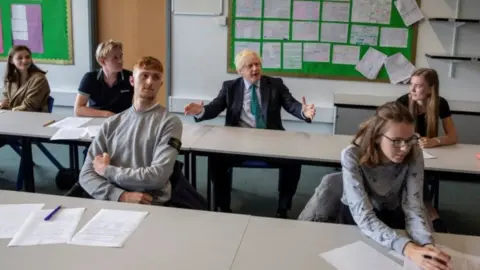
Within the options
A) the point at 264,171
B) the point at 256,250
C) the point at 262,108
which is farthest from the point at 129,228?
the point at 264,171

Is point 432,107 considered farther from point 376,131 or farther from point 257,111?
point 376,131

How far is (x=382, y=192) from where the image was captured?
6.95 ft

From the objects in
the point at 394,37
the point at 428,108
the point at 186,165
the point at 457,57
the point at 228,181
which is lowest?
the point at 228,181

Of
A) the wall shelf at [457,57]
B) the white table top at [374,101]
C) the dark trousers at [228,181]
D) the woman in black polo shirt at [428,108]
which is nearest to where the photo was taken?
the woman in black polo shirt at [428,108]

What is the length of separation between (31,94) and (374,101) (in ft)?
9.31

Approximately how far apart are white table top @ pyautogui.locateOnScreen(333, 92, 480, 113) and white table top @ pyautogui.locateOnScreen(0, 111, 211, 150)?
5.50ft

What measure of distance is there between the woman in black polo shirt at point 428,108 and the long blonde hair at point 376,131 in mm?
1112

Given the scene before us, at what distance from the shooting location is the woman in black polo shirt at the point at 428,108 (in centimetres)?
309

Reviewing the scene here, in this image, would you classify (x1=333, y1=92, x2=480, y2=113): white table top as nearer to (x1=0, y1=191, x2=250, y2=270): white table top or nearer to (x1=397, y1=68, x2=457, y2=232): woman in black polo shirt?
(x1=397, y1=68, x2=457, y2=232): woman in black polo shirt

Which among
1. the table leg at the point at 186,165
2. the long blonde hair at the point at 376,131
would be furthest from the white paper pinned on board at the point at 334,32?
the long blonde hair at the point at 376,131

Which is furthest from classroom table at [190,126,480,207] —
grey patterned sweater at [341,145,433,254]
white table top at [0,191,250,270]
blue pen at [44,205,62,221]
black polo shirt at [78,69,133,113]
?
blue pen at [44,205,62,221]

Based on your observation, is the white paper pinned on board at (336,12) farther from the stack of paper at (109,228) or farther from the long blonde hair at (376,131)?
the stack of paper at (109,228)

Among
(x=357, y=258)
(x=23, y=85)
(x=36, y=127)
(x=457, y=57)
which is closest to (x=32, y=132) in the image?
(x=36, y=127)

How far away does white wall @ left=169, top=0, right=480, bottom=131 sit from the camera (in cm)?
473
